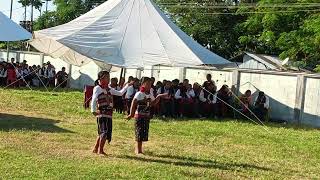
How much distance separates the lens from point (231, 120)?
54.6 feet

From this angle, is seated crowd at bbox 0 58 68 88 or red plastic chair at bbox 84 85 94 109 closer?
red plastic chair at bbox 84 85 94 109

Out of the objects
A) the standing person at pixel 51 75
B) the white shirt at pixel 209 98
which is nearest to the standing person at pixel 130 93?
the white shirt at pixel 209 98

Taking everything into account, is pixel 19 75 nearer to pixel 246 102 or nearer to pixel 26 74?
pixel 26 74

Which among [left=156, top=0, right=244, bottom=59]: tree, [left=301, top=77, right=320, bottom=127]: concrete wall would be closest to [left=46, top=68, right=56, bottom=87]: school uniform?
[left=301, top=77, right=320, bottom=127]: concrete wall

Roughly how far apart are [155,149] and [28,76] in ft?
48.8

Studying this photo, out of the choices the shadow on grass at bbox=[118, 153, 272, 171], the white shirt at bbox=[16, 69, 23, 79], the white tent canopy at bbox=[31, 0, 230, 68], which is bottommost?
the shadow on grass at bbox=[118, 153, 272, 171]

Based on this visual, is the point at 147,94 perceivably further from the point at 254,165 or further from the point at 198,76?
the point at 198,76

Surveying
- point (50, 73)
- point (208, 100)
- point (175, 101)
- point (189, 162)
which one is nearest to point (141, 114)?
point (189, 162)

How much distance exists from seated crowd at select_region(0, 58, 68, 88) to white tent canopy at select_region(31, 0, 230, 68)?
7.35 metres

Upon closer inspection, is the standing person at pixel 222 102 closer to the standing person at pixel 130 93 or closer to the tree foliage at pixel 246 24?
the standing person at pixel 130 93

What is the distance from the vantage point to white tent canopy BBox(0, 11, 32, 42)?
15.2 meters

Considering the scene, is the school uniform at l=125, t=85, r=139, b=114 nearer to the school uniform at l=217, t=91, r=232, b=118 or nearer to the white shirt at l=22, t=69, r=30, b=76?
the school uniform at l=217, t=91, r=232, b=118

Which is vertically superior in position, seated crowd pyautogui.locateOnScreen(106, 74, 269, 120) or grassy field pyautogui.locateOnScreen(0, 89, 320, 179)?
seated crowd pyautogui.locateOnScreen(106, 74, 269, 120)

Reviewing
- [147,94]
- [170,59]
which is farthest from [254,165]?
[170,59]
